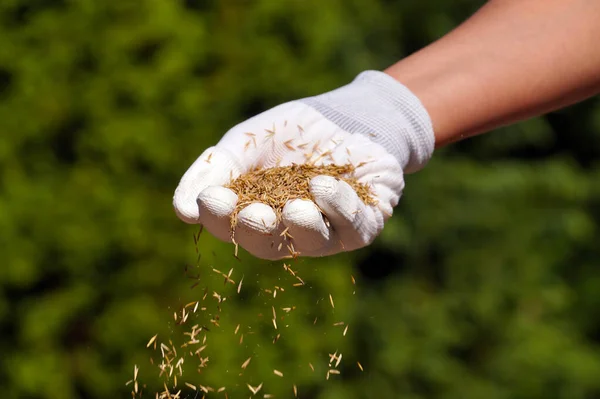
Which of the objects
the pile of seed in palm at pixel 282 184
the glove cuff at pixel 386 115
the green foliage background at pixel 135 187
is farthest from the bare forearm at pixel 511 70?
the green foliage background at pixel 135 187

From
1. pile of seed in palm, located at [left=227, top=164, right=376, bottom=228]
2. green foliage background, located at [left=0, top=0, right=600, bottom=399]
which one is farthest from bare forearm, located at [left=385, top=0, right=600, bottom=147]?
green foliage background, located at [left=0, top=0, right=600, bottom=399]

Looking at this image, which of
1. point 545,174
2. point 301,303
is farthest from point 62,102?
point 545,174

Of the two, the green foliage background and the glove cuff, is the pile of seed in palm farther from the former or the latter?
the green foliage background

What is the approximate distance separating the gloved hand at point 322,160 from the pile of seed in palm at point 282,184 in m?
0.02

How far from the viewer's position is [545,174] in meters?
4.58

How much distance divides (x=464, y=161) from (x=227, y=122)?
61.7 inches

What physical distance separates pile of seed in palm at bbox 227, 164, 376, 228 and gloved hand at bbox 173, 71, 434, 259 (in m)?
0.02

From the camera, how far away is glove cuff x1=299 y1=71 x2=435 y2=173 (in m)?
1.96

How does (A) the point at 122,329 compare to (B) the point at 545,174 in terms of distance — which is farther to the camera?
(B) the point at 545,174

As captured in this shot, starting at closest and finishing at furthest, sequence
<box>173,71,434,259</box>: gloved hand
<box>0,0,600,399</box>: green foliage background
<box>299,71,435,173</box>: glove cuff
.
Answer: <box>173,71,434,259</box>: gloved hand → <box>299,71,435,173</box>: glove cuff → <box>0,0,600,399</box>: green foliage background

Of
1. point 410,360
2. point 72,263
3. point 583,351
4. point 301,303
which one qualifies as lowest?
point 583,351

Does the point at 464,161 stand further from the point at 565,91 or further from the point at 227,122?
the point at 565,91

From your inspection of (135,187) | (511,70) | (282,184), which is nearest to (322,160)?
(282,184)

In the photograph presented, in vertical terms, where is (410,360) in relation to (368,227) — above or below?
below
